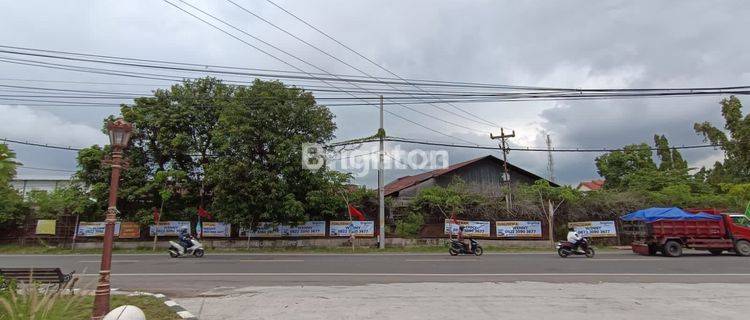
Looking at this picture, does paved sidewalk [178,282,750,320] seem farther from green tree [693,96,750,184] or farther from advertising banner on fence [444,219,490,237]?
green tree [693,96,750,184]

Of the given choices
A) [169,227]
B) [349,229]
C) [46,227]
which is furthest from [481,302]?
[46,227]

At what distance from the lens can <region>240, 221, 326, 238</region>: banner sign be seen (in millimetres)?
26969

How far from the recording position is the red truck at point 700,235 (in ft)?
66.2

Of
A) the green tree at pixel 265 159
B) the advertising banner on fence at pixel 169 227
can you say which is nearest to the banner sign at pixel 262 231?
the green tree at pixel 265 159

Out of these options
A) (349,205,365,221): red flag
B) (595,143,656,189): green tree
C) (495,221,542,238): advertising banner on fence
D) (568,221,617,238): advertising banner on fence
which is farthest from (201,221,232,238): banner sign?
(595,143,656,189): green tree

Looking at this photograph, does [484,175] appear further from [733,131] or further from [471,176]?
[733,131]

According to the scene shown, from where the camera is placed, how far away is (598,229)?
27781mm

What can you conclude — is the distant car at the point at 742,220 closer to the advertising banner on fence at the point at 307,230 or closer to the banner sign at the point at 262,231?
the advertising banner on fence at the point at 307,230

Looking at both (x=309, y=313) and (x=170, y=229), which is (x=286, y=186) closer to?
(x=170, y=229)

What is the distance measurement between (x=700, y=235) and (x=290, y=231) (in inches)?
846

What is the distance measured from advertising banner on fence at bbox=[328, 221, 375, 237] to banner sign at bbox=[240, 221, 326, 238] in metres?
0.62

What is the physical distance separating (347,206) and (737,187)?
91.0ft

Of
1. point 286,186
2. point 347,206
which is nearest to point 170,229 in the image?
point 286,186

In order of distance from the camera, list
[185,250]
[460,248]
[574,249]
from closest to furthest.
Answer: [574,249] < [185,250] < [460,248]
